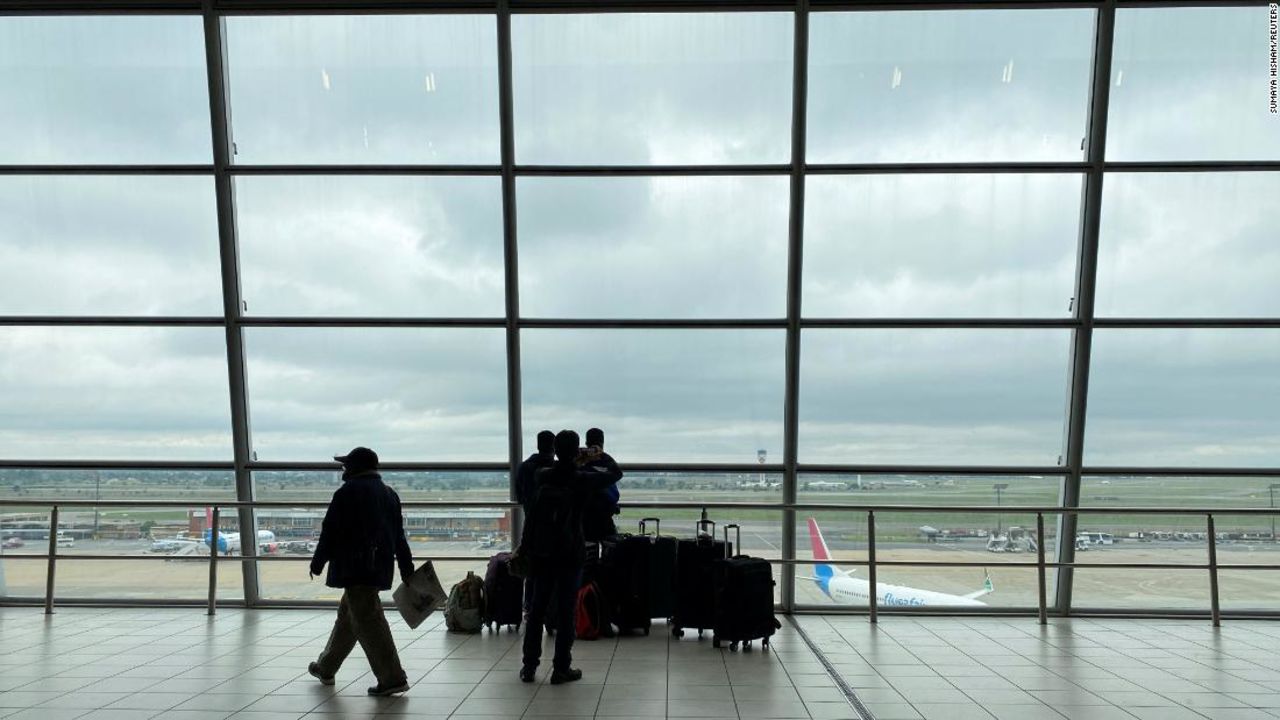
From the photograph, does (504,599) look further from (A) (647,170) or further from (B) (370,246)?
(A) (647,170)

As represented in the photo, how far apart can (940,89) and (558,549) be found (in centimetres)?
457

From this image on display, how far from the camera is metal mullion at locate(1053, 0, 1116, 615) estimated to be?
6.81m

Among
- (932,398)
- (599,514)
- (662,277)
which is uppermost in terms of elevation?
(662,277)

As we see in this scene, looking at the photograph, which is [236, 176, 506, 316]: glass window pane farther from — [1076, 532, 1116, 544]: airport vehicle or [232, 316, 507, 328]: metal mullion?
[1076, 532, 1116, 544]: airport vehicle

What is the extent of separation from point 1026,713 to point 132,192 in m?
7.04

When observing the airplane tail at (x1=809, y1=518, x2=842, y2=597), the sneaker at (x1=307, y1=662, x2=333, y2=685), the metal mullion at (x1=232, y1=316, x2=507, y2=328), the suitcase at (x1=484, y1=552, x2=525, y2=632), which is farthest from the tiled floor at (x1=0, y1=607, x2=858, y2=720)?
the metal mullion at (x1=232, y1=316, x2=507, y2=328)

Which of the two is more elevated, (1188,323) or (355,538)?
(1188,323)

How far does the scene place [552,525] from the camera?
4.81m

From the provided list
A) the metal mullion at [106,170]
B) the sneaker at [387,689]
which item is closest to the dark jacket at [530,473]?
the sneaker at [387,689]

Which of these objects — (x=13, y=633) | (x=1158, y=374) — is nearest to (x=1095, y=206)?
(x=1158, y=374)

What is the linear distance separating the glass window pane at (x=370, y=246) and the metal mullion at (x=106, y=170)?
1.25 feet

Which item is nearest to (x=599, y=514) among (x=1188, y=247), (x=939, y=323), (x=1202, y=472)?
(x=939, y=323)

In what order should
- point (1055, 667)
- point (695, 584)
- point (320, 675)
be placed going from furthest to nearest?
point (695, 584)
point (1055, 667)
point (320, 675)

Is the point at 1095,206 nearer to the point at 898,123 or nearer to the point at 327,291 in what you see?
the point at 898,123
